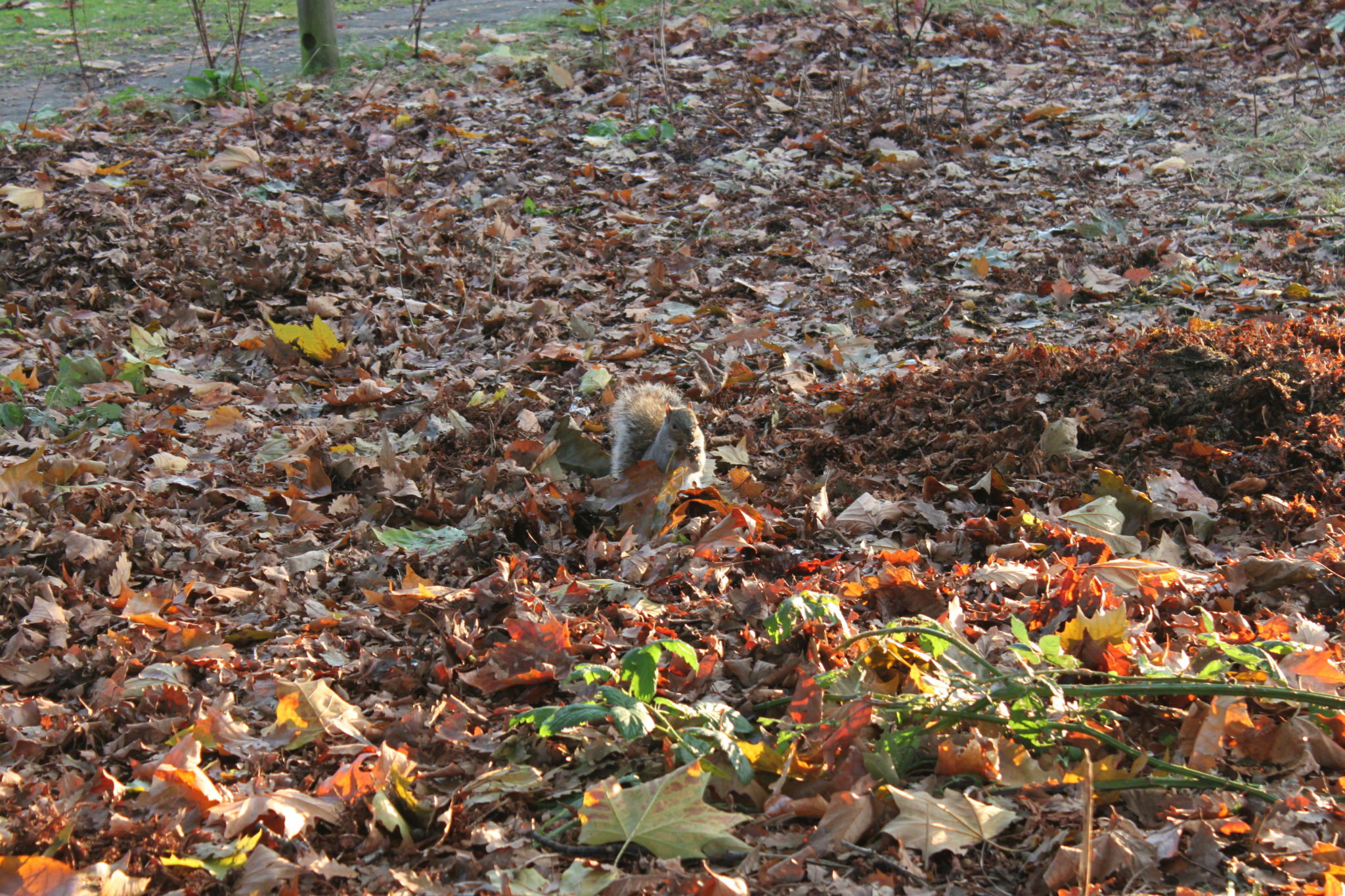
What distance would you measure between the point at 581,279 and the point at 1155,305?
11.9 feet

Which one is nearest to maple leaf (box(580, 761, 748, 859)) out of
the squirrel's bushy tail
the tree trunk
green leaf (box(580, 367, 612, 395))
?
the squirrel's bushy tail

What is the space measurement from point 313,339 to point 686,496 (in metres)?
2.87

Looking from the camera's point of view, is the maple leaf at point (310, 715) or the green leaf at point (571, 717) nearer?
the green leaf at point (571, 717)

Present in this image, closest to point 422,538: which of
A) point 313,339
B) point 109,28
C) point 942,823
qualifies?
point 313,339

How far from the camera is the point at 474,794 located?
2424 millimetres

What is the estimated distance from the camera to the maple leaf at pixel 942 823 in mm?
2074

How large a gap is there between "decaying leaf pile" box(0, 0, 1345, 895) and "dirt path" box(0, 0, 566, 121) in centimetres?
113

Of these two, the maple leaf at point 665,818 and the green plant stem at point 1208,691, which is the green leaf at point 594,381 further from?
the green plant stem at point 1208,691

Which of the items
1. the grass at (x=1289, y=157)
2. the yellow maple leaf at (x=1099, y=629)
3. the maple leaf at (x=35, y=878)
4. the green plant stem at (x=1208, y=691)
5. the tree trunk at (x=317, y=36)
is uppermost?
the tree trunk at (x=317, y=36)

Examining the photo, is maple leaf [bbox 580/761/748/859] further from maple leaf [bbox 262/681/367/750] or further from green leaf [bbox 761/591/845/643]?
maple leaf [bbox 262/681/367/750]

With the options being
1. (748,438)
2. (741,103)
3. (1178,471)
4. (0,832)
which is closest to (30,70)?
(741,103)

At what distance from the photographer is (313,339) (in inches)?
229

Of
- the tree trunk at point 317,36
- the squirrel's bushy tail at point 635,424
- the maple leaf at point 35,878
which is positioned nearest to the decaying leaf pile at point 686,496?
the maple leaf at point 35,878

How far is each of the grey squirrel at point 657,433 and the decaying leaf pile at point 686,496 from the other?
160 mm
